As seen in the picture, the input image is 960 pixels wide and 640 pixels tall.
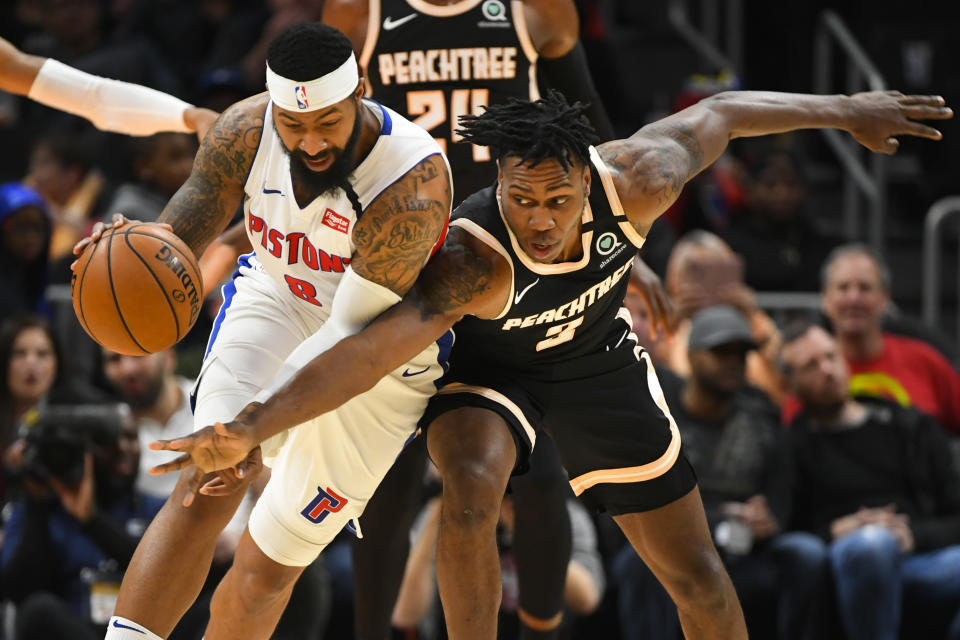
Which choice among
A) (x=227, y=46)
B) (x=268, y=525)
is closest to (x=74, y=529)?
(x=268, y=525)

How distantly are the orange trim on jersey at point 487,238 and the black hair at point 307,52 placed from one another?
60 cm

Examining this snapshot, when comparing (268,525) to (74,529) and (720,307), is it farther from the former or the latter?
(720,307)

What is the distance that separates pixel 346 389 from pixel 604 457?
0.93 metres

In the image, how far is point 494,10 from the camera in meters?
5.01

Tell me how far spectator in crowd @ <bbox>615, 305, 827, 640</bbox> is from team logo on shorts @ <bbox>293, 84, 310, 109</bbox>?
3220 mm

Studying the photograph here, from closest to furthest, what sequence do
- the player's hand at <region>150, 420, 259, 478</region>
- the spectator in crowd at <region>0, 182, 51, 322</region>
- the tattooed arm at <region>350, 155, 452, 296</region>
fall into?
the player's hand at <region>150, 420, 259, 478</region>, the tattooed arm at <region>350, 155, 452, 296</region>, the spectator in crowd at <region>0, 182, 51, 322</region>

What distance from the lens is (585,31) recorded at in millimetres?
9539

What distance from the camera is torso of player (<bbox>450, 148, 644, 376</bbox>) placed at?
433 cm

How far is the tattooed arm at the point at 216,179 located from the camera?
4340 millimetres

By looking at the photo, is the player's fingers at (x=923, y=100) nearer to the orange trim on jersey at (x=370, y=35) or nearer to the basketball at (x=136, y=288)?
the orange trim on jersey at (x=370, y=35)

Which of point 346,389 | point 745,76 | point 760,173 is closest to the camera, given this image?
point 346,389

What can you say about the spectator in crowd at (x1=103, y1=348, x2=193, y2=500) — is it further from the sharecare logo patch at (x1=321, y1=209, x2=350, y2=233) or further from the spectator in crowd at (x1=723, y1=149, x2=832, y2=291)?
the spectator in crowd at (x1=723, y1=149, x2=832, y2=291)

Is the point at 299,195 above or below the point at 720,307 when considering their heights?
above

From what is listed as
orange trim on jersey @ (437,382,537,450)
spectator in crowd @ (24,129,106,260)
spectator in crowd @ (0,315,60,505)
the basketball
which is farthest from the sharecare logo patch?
spectator in crowd @ (24,129,106,260)
